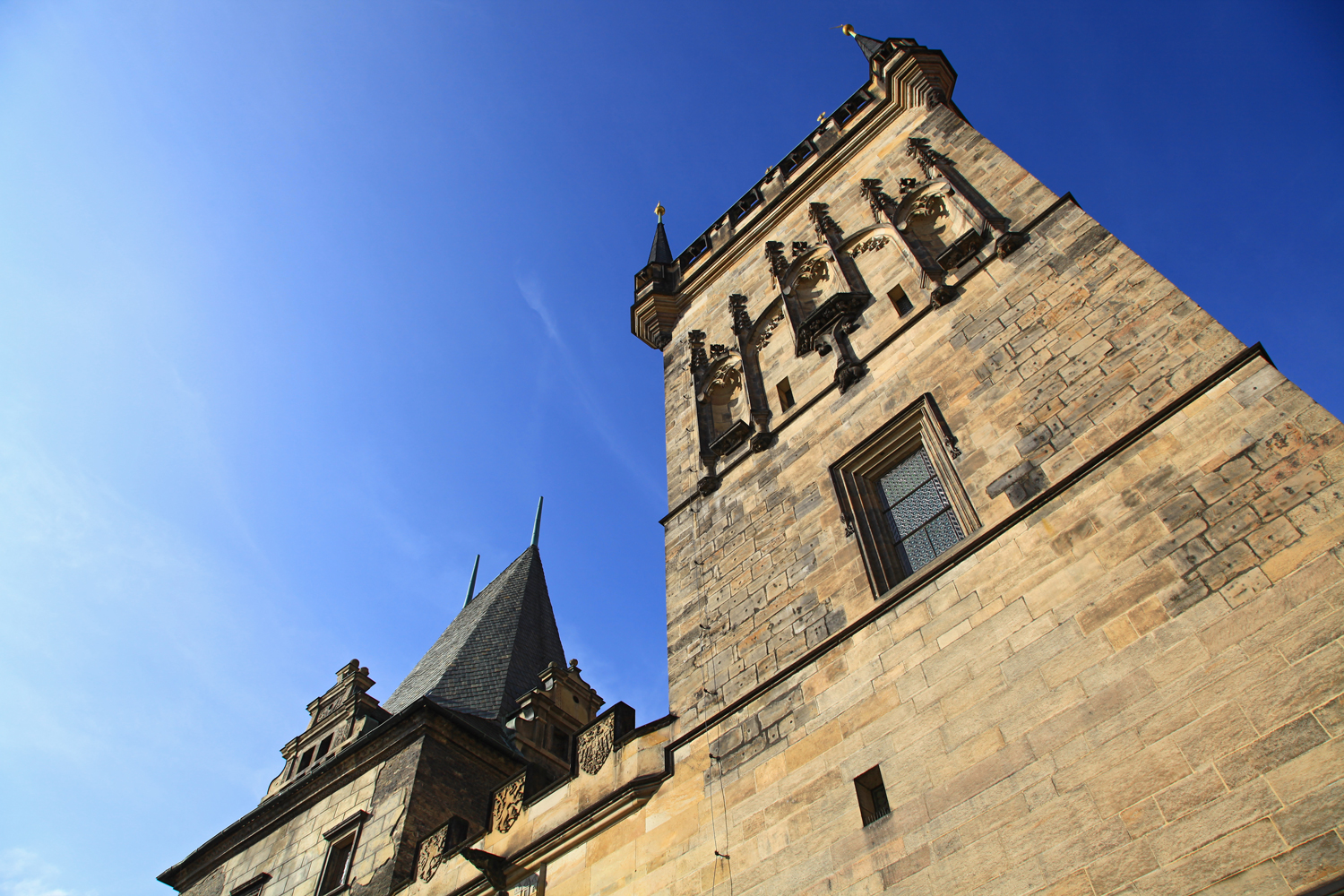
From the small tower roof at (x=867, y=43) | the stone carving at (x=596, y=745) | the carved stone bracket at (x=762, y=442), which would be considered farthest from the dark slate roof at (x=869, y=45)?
the stone carving at (x=596, y=745)

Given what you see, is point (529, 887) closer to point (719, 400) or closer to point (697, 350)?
point (719, 400)

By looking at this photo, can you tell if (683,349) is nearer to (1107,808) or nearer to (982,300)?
(982,300)

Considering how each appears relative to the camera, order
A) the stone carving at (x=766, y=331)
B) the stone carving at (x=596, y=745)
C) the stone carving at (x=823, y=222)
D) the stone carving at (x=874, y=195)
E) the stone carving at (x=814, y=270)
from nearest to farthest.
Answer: the stone carving at (x=596, y=745) → the stone carving at (x=874, y=195) → the stone carving at (x=766, y=331) → the stone carving at (x=814, y=270) → the stone carving at (x=823, y=222)

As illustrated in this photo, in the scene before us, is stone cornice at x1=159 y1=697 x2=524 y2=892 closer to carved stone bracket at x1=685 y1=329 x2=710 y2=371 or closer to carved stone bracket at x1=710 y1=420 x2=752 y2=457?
carved stone bracket at x1=710 y1=420 x2=752 y2=457

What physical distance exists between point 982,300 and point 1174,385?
2.74 metres

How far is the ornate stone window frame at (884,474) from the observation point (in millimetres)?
7531

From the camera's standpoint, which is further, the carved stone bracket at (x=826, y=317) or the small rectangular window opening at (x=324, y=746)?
the small rectangular window opening at (x=324, y=746)

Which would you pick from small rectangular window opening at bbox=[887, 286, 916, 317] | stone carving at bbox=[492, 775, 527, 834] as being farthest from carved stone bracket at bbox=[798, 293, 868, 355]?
stone carving at bbox=[492, 775, 527, 834]

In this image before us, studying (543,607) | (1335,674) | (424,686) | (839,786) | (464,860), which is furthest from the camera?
(543,607)

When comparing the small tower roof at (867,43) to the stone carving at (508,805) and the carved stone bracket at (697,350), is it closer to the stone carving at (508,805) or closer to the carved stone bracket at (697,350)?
the carved stone bracket at (697,350)

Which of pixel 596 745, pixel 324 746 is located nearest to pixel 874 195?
pixel 596 745

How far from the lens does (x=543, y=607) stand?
2133 centimetres

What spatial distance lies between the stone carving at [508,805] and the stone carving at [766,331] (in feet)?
21.2

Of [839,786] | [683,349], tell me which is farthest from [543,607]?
[839,786]
